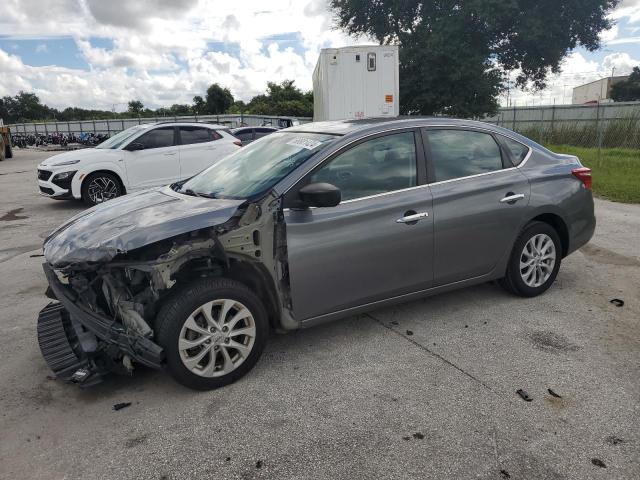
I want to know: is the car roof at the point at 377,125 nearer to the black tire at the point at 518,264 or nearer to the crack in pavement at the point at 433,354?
the black tire at the point at 518,264

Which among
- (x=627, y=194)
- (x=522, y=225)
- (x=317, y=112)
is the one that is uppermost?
(x=317, y=112)

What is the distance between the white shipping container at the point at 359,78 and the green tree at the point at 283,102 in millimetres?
38087

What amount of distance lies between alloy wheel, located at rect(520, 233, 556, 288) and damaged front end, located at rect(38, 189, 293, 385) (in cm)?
237

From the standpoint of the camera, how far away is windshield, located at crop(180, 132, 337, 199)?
3633mm

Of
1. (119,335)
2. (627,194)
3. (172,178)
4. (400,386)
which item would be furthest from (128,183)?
(627,194)

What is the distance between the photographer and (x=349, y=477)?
2.43 metres

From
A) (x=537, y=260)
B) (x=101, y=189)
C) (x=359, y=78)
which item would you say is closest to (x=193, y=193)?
(x=537, y=260)

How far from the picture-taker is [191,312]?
10.0ft

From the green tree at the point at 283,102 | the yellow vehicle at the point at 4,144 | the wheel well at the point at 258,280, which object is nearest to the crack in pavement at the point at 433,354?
the wheel well at the point at 258,280

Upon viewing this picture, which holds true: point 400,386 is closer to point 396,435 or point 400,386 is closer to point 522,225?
point 396,435

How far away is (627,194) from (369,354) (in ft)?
28.2

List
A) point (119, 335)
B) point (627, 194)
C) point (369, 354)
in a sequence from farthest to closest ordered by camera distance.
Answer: point (627, 194)
point (369, 354)
point (119, 335)

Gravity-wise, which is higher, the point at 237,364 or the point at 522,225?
the point at 522,225

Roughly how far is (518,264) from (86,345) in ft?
11.5
